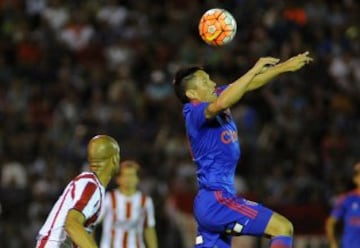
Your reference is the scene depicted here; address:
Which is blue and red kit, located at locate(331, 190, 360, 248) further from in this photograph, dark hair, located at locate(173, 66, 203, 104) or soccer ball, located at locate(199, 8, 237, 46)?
dark hair, located at locate(173, 66, 203, 104)

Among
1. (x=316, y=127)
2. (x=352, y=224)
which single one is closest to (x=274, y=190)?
(x=316, y=127)

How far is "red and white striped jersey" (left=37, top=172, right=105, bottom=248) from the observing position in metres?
7.68

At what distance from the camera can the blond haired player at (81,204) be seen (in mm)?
7539

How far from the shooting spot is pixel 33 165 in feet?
53.2

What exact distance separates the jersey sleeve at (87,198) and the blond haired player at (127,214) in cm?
419

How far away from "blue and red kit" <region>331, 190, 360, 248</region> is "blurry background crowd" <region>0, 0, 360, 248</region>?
249cm

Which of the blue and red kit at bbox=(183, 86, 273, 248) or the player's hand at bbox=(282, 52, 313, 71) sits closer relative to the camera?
the player's hand at bbox=(282, 52, 313, 71)

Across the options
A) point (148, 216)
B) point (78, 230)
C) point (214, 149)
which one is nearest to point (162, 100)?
point (148, 216)

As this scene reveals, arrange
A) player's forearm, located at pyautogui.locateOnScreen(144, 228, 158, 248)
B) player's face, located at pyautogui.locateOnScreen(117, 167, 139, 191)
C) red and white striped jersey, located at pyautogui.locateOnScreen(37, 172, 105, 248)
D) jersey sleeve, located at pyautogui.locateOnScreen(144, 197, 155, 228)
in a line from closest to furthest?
red and white striped jersey, located at pyautogui.locateOnScreen(37, 172, 105, 248)
player's forearm, located at pyautogui.locateOnScreen(144, 228, 158, 248)
jersey sleeve, located at pyautogui.locateOnScreen(144, 197, 155, 228)
player's face, located at pyautogui.locateOnScreen(117, 167, 139, 191)

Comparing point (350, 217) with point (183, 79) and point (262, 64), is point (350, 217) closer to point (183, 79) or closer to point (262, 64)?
point (183, 79)

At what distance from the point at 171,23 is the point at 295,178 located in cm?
428

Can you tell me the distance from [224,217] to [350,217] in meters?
4.63

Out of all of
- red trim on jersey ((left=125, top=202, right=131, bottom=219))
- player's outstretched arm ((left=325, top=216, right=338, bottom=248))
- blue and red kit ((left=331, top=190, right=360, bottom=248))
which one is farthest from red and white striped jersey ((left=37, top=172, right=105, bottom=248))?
blue and red kit ((left=331, top=190, right=360, bottom=248))

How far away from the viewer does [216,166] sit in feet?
28.7
